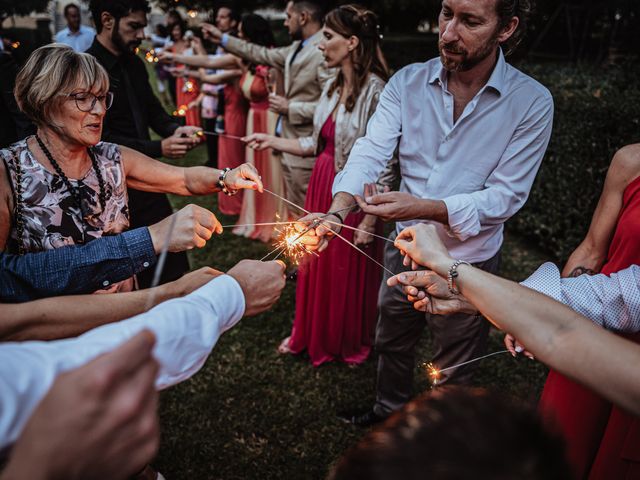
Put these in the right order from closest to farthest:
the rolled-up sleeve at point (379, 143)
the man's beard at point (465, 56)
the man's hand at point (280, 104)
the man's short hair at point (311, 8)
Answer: the man's beard at point (465, 56) → the rolled-up sleeve at point (379, 143) → the man's short hair at point (311, 8) → the man's hand at point (280, 104)

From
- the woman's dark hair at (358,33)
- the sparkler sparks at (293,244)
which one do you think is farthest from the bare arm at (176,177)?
the woman's dark hair at (358,33)

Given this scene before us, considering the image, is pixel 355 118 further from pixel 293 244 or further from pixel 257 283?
pixel 257 283

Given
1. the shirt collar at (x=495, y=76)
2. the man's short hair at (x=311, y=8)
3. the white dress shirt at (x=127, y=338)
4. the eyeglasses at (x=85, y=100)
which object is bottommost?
the white dress shirt at (x=127, y=338)

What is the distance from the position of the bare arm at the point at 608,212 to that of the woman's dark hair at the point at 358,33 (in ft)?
6.84

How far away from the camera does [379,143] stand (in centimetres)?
309

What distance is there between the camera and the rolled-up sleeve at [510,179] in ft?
9.05

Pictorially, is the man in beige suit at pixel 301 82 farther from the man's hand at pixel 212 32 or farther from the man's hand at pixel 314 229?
the man's hand at pixel 314 229

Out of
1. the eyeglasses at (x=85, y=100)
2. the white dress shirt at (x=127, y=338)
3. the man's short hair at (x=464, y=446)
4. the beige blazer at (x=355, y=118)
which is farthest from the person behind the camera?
the beige blazer at (x=355, y=118)

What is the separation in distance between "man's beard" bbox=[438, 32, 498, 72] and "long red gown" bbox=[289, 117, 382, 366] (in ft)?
5.15

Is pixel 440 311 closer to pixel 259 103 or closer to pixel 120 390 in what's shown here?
pixel 120 390

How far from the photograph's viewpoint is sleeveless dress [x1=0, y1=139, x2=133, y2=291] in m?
2.32

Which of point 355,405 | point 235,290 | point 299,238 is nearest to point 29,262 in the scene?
point 235,290

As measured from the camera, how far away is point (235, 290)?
171cm

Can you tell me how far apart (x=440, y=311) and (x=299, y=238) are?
2.96ft
